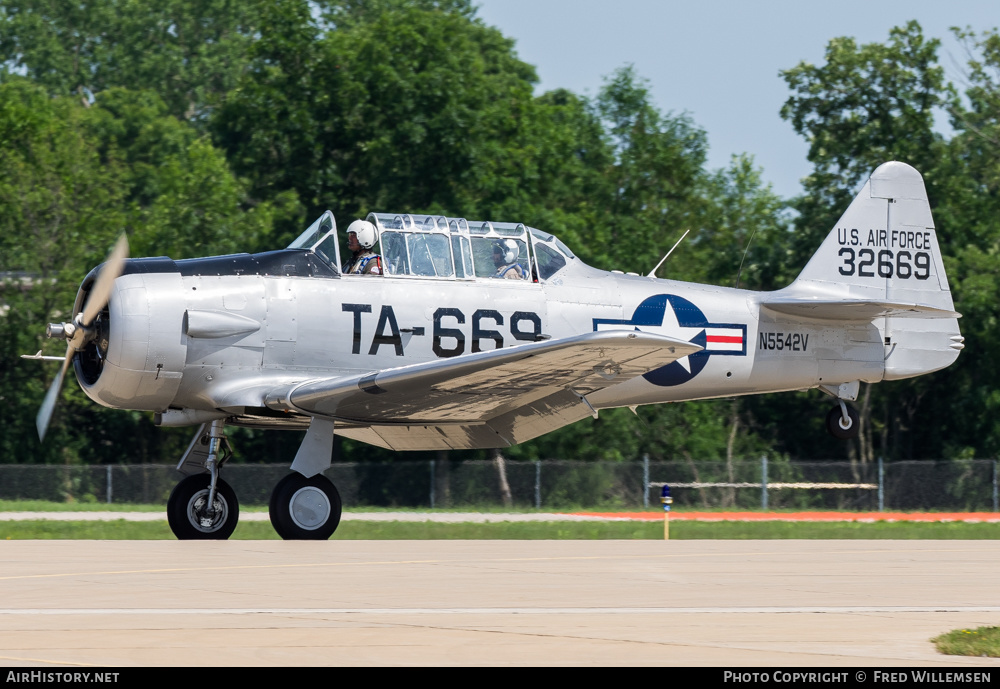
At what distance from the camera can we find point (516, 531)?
1902 cm

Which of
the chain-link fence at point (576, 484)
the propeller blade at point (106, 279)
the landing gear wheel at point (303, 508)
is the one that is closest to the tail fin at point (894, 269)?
the landing gear wheel at point (303, 508)

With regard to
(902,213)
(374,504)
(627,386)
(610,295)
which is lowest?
(374,504)

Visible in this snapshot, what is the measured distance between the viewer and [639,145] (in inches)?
1750

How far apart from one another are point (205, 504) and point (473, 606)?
22.0 feet

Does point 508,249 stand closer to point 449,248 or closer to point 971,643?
point 449,248

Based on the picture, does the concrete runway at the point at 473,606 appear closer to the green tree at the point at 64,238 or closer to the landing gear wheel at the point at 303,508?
the landing gear wheel at the point at 303,508

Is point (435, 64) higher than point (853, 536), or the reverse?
point (435, 64)

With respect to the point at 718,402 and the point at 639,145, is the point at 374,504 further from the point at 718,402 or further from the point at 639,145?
the point at 639,145

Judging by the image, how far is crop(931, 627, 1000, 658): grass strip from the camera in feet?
21.9

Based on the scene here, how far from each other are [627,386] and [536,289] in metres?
1.83

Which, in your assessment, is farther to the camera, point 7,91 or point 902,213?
point 7,91

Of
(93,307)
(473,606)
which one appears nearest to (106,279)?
(93,307)

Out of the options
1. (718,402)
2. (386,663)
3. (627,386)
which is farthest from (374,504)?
(386,663)

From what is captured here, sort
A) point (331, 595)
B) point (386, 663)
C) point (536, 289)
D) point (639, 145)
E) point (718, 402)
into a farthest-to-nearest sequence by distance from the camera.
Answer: point (639, 145) → point (718, 402) → point (536, 289) → point (331, 595) → point (386, 663)
